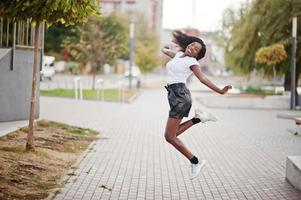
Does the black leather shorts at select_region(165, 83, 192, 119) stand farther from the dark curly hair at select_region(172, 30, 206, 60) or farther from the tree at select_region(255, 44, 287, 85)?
the tree at select_region(255, 44, 287, 85)

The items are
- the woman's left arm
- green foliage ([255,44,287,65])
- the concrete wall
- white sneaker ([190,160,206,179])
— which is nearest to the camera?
the woman's left arm

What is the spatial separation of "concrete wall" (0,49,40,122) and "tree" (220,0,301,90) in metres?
14.2

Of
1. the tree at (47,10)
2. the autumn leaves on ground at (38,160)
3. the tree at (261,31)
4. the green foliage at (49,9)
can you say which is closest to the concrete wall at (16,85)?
the autumn leaves on ground at (38,160)

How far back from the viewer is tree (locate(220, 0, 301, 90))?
2781 cm

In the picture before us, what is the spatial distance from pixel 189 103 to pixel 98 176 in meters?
2.37

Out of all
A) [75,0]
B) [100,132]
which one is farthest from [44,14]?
[100,132]

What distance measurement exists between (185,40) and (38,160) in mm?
3484

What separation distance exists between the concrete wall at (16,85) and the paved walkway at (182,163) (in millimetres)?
2029

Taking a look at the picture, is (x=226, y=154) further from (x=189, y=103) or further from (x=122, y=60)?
(x=122, y=60)

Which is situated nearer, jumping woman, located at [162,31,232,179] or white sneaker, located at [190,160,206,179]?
jumping woman, located at [162,31,232,179]

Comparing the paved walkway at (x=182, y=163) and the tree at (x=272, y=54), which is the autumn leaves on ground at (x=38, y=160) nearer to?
the paved walkway at (x=182, y=163)

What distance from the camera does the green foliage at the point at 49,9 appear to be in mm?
8180

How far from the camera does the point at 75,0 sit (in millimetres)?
8914

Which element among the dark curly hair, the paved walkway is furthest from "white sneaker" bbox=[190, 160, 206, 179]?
the dark curly hair
